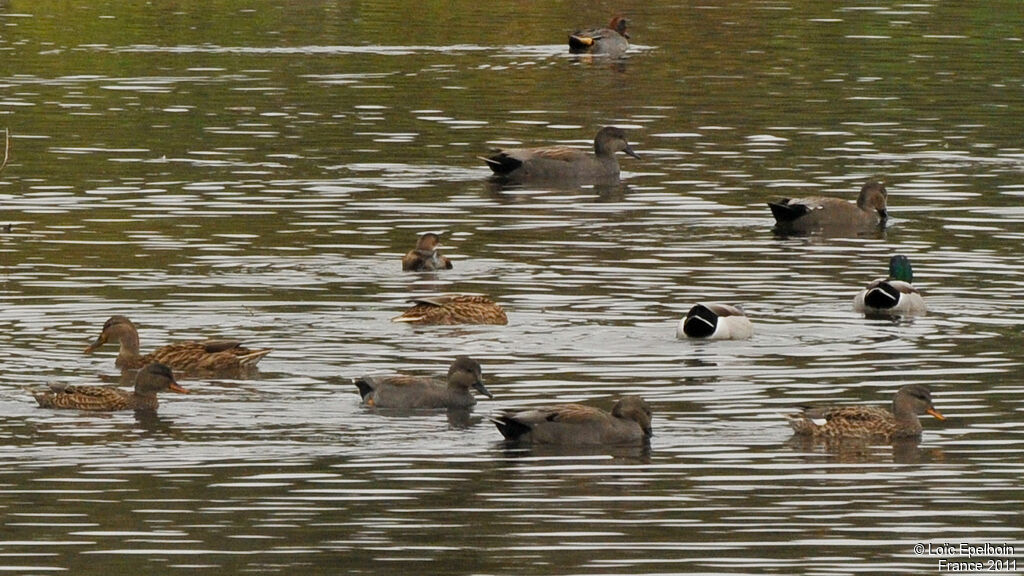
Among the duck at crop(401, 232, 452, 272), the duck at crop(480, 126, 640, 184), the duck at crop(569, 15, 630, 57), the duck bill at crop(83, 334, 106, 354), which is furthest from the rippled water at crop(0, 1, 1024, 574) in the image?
the duck at crop(569, 15, 630, 57)

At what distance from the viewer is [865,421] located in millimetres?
16547

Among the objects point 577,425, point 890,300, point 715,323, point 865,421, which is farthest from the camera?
point 890,300

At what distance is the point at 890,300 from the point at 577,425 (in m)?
5.93

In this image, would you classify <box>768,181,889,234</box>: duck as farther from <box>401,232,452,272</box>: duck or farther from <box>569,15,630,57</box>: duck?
<box>569,15,630,57</box>: duck

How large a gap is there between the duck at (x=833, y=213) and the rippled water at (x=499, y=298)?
13.0 inches

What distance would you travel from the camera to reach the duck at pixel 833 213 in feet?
89.6

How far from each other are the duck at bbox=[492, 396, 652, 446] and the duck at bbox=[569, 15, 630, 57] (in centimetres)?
3304

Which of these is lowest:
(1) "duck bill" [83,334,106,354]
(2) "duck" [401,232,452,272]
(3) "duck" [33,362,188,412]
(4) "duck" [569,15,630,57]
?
(4) "duck" [569,15,630,57]

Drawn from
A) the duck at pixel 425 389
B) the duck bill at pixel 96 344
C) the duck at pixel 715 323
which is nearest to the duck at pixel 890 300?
the duck at pixel 715 323

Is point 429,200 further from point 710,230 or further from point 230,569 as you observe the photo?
point 230,569

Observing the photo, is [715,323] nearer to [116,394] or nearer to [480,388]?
[480,388]

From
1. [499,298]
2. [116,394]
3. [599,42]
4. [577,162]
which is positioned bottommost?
[599,42]

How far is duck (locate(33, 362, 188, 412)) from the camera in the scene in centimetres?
1752

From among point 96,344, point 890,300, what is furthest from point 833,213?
point 96,344
